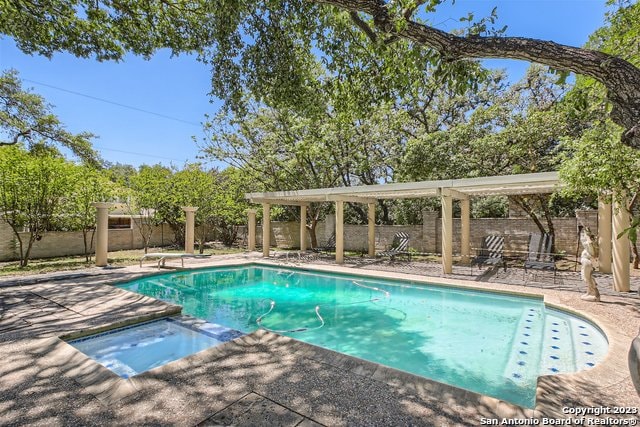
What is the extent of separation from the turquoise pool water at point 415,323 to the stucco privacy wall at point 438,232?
7.04m

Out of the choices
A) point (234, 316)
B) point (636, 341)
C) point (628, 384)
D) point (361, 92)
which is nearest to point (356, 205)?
point (234, 316)

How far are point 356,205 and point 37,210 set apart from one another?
15.3m

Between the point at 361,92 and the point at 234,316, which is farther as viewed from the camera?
the point at 234,316

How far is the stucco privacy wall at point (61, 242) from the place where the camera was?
561 inches

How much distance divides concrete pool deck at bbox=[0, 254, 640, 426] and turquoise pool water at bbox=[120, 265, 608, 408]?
98cm

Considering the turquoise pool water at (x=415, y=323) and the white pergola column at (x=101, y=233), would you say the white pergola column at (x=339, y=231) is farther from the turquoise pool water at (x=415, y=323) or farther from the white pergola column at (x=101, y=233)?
the white pergola column at (x=101, y=233)

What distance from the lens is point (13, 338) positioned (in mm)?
4555

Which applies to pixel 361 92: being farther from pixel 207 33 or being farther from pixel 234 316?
pixel 234 316

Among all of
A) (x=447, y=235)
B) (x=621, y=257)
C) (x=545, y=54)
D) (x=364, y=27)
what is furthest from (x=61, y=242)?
(x=621, y=257)

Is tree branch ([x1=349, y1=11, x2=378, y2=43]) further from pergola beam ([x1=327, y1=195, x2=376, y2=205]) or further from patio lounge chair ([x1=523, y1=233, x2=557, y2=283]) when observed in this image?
pergola beam ([x1=327, y1=195, x2=376, y2=205])

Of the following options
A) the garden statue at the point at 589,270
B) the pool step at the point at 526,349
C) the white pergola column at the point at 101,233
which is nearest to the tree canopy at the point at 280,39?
the pool step at the point at 526,349

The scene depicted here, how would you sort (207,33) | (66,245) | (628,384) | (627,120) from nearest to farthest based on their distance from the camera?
1. (627,120)
2. (628,384)
3. (207,33)
4. (66,245)

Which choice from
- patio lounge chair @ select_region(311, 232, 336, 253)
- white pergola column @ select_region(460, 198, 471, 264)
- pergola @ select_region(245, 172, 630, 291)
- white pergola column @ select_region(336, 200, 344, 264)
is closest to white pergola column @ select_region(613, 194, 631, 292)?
pergola @ select_region(245, 172, 630, 291)

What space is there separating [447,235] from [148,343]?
8.91m
